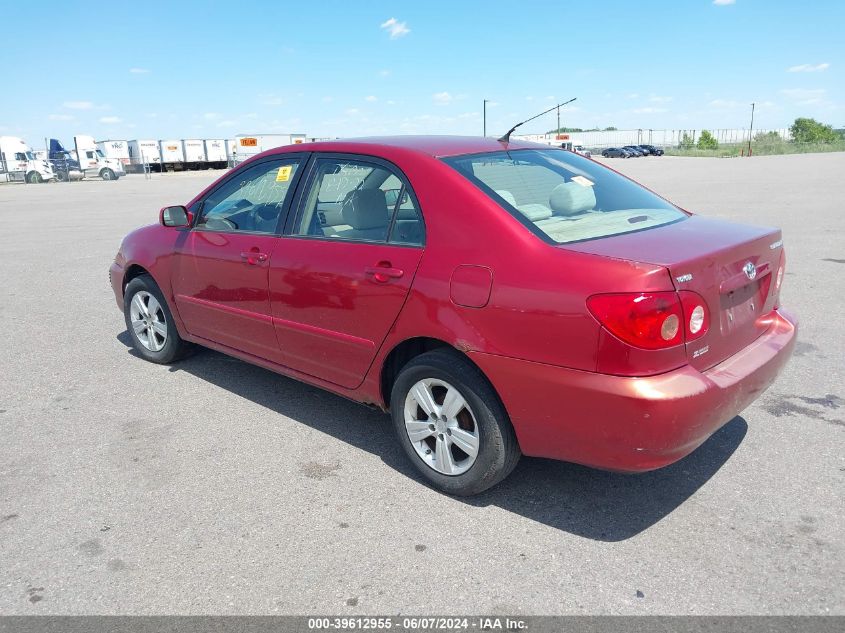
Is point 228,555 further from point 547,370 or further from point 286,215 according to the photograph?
point 286,215

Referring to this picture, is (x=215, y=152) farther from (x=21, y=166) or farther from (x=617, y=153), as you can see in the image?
(x=617, y=153)

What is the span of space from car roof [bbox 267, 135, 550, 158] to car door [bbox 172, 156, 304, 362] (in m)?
0.22

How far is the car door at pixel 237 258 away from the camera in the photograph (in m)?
4.09

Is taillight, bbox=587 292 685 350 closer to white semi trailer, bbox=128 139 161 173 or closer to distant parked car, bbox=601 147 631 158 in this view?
white semi trailer, bbox=128 139 161 173

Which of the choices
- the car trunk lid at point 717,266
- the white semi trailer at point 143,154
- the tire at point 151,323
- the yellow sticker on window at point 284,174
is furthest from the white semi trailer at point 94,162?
the car trunk lid at point 717,266

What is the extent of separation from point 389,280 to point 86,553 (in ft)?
5.85

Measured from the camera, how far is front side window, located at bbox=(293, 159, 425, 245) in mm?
3393

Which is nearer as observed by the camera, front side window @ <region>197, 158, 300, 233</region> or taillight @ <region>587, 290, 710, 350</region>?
taillight @ <region>587, 290, 710, 350</region>

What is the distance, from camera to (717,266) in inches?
113

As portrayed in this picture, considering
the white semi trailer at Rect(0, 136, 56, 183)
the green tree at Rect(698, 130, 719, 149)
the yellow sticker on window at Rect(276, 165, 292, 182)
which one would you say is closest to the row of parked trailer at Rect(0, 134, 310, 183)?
the white semi trailer at Rect(0, 136, 56, 183)

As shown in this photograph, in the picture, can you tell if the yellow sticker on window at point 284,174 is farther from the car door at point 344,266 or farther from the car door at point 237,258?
the car door at point 344,266

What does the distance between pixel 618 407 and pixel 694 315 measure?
0.49 metres

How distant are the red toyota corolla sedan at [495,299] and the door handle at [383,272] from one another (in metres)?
0.01

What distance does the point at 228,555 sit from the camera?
2900mm
